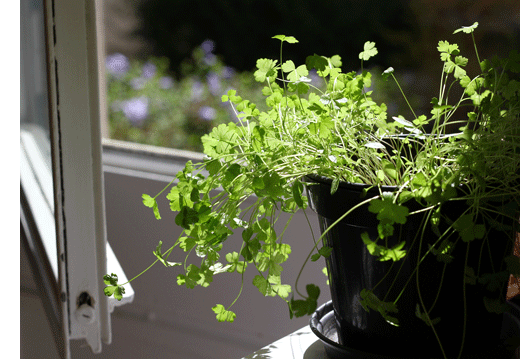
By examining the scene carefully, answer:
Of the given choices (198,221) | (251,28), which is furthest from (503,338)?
(251,28)

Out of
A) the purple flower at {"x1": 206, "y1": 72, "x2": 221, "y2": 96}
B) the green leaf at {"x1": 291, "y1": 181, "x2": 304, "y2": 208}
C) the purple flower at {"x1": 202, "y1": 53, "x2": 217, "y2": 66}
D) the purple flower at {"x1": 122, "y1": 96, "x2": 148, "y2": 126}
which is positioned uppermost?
the green leaf at {"x1": 291, "y1": 181, "x2": 304, "y2": 208}

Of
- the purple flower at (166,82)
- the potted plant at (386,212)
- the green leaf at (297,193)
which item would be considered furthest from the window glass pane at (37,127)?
the purple flower at (166,82)

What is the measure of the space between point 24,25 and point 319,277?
89 cm

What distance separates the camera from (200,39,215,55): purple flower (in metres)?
1.86

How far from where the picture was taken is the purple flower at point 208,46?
6.11ft

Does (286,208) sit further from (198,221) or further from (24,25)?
(24,25)

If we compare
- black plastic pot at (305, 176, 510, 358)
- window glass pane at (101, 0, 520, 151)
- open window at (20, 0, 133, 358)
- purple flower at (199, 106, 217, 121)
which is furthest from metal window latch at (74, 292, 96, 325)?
purple flower at (199, 106, 217, 121)

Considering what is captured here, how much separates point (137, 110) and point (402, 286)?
5.92 feet

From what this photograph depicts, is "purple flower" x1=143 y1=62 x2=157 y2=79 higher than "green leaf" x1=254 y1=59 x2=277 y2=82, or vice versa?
"green leaf" x1=254 y1=59 x2=277 y2=82

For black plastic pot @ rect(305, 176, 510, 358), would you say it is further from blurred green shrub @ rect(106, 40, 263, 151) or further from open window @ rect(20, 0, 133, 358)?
blurred green shrub @ rect(106, 40, 263, 151)

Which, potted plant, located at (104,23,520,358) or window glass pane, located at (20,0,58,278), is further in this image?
window glass pane, located at (20,0,58,278)

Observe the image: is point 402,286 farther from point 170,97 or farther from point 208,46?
point 170,97

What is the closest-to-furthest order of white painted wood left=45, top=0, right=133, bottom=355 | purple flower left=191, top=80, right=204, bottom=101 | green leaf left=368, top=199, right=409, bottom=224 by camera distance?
1. green leaf left=368, top=199, right=409, bottom=224
2. white painted wood left=45, top=0, right=133, bottom=355
3. purple flower left=191, top=80, right=204, bottom=101

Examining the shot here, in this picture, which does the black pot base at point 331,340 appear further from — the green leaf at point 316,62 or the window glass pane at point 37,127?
the window glass pane at point 37,127
